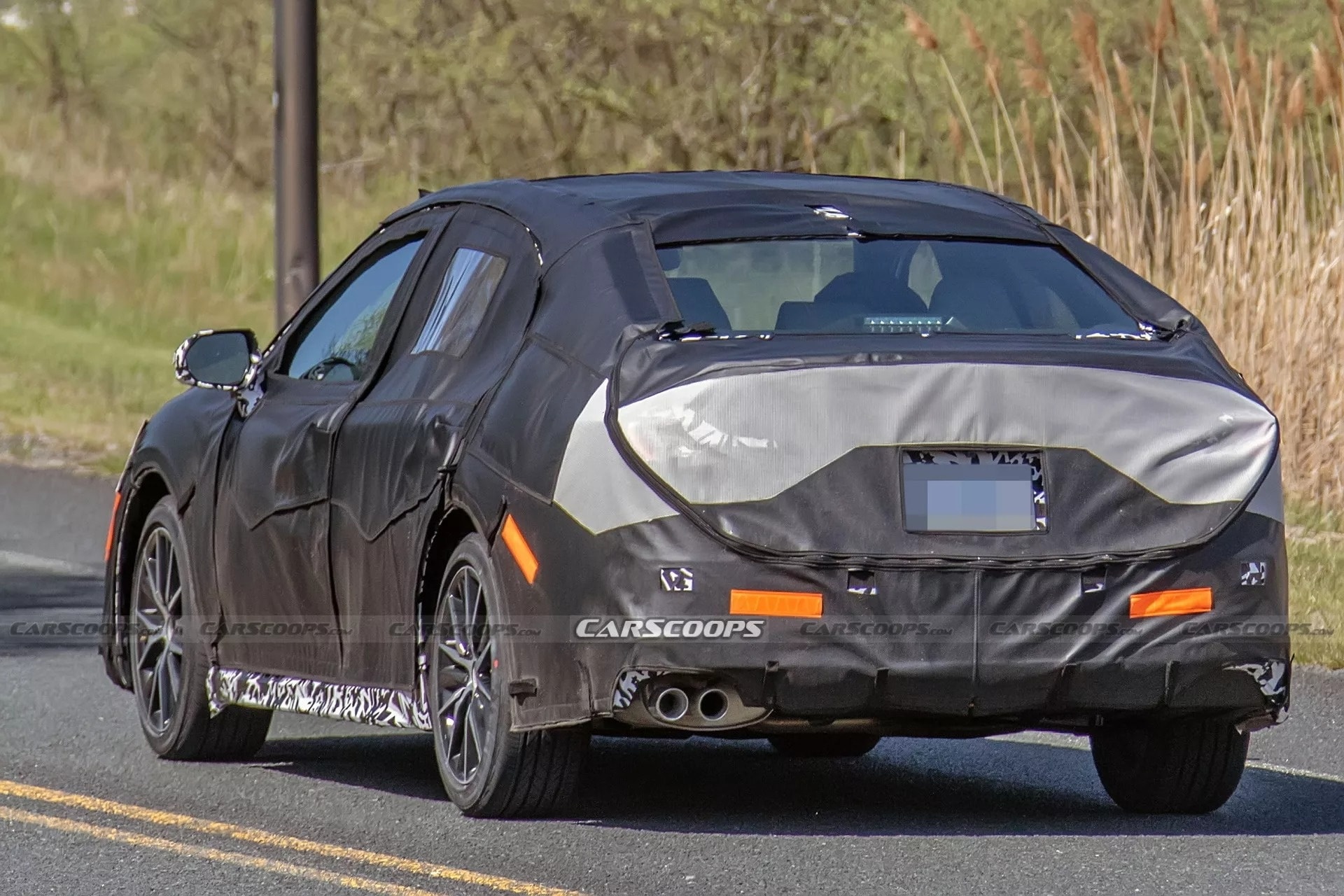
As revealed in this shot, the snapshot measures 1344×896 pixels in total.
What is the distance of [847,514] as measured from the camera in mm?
6160

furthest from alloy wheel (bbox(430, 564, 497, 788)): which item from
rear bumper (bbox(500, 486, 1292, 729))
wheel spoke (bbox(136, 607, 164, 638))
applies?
wheel spoke (bbox(136, 607, 164, 638))

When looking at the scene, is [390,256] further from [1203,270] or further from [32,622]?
[1203,270]

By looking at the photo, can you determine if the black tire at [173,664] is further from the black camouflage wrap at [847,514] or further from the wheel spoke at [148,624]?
the black camouflage wrap at [847,514]

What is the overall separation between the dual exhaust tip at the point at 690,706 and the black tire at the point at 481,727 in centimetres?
28

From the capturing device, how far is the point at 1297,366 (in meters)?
14.7

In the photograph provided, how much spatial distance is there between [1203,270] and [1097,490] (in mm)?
9019

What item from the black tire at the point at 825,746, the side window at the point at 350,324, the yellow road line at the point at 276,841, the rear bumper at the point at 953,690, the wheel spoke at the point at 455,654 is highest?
the side window at the point at 350,324

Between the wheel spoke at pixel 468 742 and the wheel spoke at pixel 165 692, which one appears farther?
the wheel spoke at pixel 165 692

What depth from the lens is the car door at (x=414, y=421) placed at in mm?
6895

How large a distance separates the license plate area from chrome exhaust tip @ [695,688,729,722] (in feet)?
1.93

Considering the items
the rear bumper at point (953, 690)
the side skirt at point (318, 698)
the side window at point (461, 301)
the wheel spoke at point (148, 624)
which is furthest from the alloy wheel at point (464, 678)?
the wheel spoke at point (148, 624)

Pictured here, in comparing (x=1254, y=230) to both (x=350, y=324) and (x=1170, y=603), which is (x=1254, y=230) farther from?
(x=1170, y=603)

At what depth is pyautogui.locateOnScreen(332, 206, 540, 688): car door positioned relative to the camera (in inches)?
271

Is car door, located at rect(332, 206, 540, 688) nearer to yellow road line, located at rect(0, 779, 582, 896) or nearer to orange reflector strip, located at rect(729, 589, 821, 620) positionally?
yellow road line, located at rect(0, 779, 582, 896)
